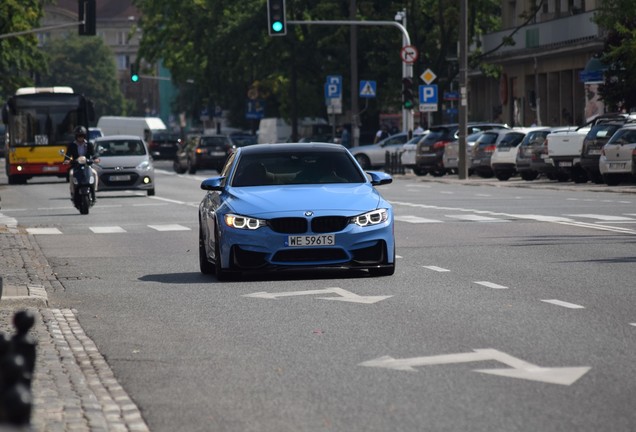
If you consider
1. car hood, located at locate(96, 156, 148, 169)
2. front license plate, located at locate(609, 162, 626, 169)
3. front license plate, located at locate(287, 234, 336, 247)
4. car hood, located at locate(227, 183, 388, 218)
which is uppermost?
car hood, located at locate(227, 183, 388, 218)

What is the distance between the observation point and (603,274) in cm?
1548

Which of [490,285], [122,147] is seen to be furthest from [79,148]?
[490,285]

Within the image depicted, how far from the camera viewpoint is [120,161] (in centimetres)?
4175

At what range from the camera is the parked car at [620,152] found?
38.8 meters

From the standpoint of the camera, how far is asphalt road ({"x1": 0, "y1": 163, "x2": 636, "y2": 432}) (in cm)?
768

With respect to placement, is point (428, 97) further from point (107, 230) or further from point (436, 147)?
point (107, 230)

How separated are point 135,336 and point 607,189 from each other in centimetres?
2854

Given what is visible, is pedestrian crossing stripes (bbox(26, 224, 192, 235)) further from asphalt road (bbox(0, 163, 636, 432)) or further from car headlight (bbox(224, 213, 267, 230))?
car headlight (bbox(224, 213, 267, 230))

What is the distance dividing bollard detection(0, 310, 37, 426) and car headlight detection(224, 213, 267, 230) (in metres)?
11.0

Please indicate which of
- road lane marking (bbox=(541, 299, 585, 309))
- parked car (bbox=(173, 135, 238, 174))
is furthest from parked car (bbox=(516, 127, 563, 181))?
road lane marking (bbox=(541, 299, 585, 309))

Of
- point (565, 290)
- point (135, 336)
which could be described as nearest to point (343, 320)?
point (135, 336)

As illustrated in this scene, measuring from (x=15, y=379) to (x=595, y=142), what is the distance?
3765cm

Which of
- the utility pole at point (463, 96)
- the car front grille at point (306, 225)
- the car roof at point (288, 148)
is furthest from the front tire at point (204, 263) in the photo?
the utility pole at point (463, 96)

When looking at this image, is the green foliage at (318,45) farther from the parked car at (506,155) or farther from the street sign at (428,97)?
the parked car at (506,155)
